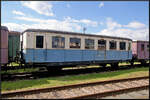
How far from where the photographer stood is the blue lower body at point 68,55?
991cm

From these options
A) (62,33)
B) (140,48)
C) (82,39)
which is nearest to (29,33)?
(62,33)

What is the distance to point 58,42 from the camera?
10.8m

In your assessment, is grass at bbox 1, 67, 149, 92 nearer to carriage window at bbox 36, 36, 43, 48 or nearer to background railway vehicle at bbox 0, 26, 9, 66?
background railway vehicle at bbox 0, 26, 9, 66

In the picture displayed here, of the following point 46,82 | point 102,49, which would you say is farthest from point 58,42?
point 102,49

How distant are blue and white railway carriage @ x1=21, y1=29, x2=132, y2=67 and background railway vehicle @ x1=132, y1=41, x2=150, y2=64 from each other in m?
4.65

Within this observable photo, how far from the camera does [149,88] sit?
7320 mm

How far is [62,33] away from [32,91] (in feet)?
18.9

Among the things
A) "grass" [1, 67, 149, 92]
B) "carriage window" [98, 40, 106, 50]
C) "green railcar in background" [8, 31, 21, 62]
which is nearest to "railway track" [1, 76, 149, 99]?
"grass" [1, 67, 149, 92]

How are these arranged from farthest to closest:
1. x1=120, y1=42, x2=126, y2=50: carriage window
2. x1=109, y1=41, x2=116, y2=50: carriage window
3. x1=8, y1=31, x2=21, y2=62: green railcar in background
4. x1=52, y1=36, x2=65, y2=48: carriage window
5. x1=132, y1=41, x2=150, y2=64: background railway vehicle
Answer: x1=132, y1=41, x2=150, y2=64: background railway vehicle < x1=120, y1=42, x2=126, y2=50: carriage window < x1=109, y1=41, x2=116, y2=50: carriage window < x1=8, y1=31, x2=21, y2=62: green railcar in background < x1=52, y1=36, x2=65, y2=48: carriage window

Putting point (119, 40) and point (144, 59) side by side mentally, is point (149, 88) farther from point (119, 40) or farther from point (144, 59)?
point (144, 59)

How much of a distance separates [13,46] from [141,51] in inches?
620

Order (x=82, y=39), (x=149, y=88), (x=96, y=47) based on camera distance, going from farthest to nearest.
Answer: (x=96, y=47)
(x=82, y=39)
(x=149, y=88)

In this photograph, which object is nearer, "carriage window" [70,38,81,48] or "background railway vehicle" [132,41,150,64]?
"carriage window" [70,38,81,48]

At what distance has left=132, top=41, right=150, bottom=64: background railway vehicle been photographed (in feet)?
59.5
